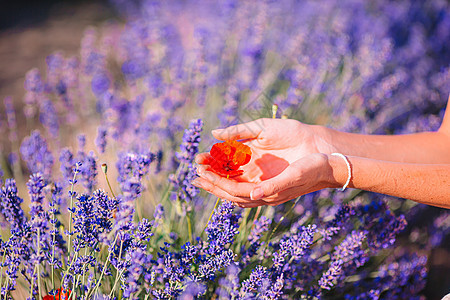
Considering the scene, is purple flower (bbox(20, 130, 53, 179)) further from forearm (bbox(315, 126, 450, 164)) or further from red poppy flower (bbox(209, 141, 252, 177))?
forearm (bbox(315, 126, 450, 164))

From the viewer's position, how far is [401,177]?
1.30 meters

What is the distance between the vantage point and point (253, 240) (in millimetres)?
1251

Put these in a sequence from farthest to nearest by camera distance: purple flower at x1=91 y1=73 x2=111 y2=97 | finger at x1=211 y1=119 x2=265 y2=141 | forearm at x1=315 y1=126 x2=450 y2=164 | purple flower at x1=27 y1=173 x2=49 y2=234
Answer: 1. purple flower at x1=91 y1=73 x2=111 y2=97
2. forearm at x1=315 y1=126 x2=450 y2=164
3. finger at x1=211 y1=119 x2=265 y2=141
4. purple flower at x1=27 y1=173 x2=49 y2=234

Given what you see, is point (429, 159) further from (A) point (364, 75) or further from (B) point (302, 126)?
(A) point (364, 75)

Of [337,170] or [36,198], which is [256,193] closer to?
[337,170]

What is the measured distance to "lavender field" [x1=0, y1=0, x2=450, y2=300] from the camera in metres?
1.07

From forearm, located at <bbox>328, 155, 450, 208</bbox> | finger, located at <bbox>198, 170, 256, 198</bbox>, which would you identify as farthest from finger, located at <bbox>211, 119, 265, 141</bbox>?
forearm, located at <bbox>328, 155, 450, 208</bbox>

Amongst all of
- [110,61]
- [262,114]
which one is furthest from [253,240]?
[110,61]

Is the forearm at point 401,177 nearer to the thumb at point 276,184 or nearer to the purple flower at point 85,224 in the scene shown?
the thumb at point 276,184

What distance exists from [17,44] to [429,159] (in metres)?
4.48

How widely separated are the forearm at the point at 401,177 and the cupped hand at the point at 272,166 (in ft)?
0.24

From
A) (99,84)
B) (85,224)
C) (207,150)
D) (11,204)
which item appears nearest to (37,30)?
(99,84)

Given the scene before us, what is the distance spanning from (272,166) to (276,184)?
399 millimetres

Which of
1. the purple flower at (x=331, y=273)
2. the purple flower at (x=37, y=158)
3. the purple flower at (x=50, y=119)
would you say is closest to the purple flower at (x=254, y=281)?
the purple flower at (x=331, y=273)
